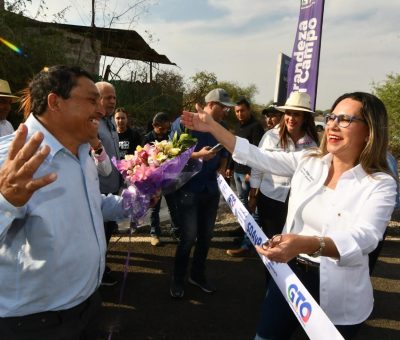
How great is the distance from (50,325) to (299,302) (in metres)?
1.23

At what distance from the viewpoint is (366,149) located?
203 centimetres

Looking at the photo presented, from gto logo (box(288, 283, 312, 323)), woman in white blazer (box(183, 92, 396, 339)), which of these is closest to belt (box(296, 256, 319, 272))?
woman in white blazer (box(183, 92, 396, 339))

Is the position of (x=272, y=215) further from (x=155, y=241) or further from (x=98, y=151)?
(x=155, y=241)

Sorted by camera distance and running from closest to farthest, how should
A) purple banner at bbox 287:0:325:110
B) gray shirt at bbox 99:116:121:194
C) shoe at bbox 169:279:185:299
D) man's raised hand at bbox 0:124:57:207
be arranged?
man's raised hand at bbox 0:124:57:207, gray shirt at bbox 99:116:121:194, shoe at bbox 169:279:185:299, purple banner at bbox 287:0:325:110

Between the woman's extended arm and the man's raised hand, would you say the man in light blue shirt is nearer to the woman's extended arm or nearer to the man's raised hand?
the man's raised hand

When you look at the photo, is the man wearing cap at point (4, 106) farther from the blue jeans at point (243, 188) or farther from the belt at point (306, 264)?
the belt at point (306, 264)

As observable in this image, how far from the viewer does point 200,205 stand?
4199mm

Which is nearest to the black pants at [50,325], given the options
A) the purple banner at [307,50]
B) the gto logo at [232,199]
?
the gto logo at [232,199]

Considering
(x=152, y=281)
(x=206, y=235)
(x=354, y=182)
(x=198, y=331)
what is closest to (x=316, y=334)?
(x=354, y=182)

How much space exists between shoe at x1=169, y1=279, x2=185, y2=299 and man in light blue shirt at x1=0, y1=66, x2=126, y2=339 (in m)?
2.15

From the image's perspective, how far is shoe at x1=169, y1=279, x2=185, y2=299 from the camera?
163 inches

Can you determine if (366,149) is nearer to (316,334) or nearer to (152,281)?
(316,334)

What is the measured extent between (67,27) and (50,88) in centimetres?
1352

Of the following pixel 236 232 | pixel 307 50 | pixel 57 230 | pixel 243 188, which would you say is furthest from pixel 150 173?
pixel 307 50
